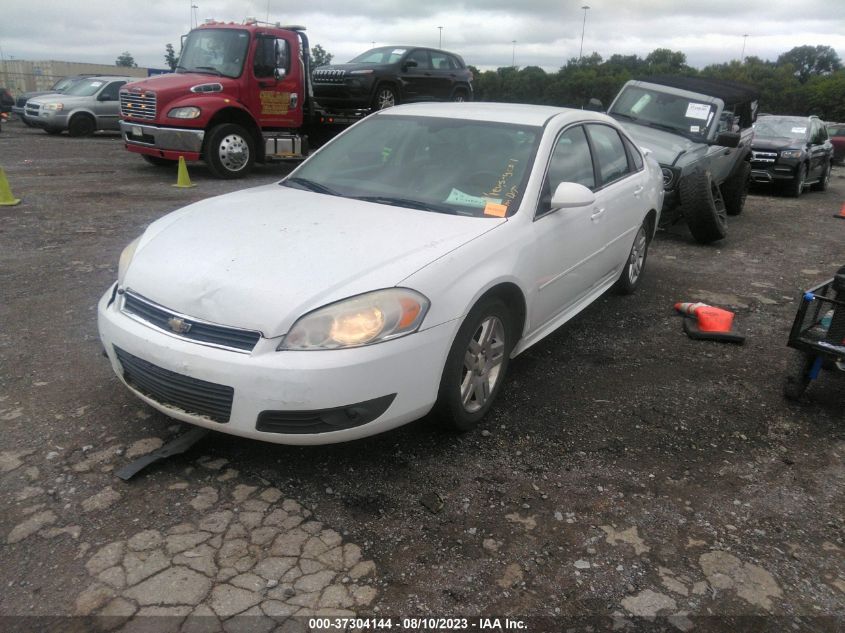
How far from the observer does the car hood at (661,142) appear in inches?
323

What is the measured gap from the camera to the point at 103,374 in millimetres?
3848

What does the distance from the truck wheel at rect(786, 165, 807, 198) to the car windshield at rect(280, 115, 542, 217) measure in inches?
447

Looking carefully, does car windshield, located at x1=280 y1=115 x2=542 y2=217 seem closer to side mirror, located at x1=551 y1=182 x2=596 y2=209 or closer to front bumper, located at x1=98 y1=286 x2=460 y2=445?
side mirror, located at x1=551 y1=182 x2=596 y2=209

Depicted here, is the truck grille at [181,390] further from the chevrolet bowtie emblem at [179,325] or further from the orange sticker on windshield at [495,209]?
the orange sticker on windshield at [495,209]

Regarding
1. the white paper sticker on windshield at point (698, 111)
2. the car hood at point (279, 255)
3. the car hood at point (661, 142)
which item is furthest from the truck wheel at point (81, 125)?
the car hood at point (279, 255)

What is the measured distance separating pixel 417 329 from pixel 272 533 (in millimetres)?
1001

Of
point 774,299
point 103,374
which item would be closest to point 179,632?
point 103,374

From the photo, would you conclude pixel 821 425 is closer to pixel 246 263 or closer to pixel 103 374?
pixel 246 263

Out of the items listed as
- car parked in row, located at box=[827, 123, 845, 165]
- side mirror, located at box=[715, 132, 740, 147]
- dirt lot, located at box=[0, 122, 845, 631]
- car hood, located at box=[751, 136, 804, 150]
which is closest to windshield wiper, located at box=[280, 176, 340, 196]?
dirt lot, located at box=[0, 122, 845, 631]

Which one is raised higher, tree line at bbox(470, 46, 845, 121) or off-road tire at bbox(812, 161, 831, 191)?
tree line at bbox(470, 46, 845, 121)

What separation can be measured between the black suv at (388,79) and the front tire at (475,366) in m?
10.6

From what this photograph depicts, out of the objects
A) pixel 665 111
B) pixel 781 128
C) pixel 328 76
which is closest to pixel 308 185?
pixel 665 111

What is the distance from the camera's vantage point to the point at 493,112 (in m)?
4.26

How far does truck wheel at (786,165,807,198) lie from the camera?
42.8 ft
